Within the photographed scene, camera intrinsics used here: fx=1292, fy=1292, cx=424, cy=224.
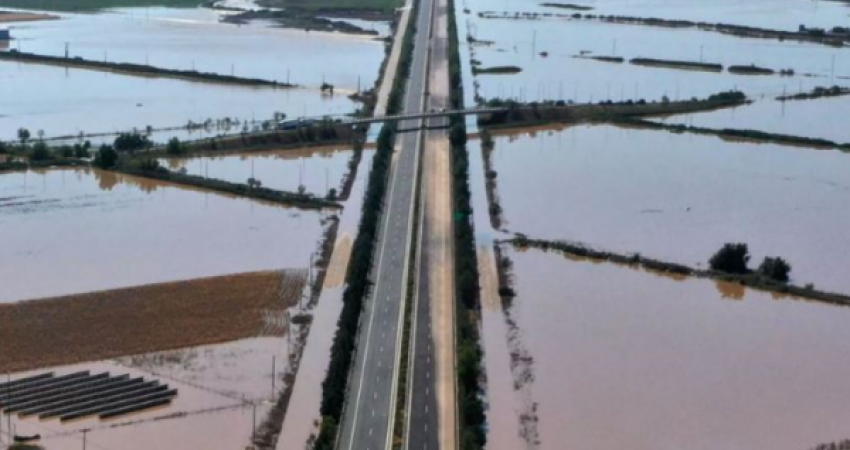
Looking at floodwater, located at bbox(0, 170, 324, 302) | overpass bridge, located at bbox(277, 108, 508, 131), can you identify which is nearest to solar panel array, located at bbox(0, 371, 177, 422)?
floodwater, located at bbox(0, 170, 324, 302)

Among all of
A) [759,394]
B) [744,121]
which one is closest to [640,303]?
[759,394]

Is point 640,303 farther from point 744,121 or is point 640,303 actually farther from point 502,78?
point 502,78

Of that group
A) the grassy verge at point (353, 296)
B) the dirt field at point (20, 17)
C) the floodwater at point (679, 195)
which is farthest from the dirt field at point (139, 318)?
the dirt field at point (20, 17)

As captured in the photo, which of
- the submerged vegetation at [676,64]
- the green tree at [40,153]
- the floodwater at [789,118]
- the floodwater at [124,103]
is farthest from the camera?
the submerged vegetation at [676,64]

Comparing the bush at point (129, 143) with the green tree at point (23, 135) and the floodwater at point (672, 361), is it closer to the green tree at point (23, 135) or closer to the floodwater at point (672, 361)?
the green tree at point (23, 135)

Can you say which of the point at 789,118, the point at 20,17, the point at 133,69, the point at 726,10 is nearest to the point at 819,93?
the point at 789,118

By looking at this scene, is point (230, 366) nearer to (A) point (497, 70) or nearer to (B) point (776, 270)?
(B) point (776, 270)

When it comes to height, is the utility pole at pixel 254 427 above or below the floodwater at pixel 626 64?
below
